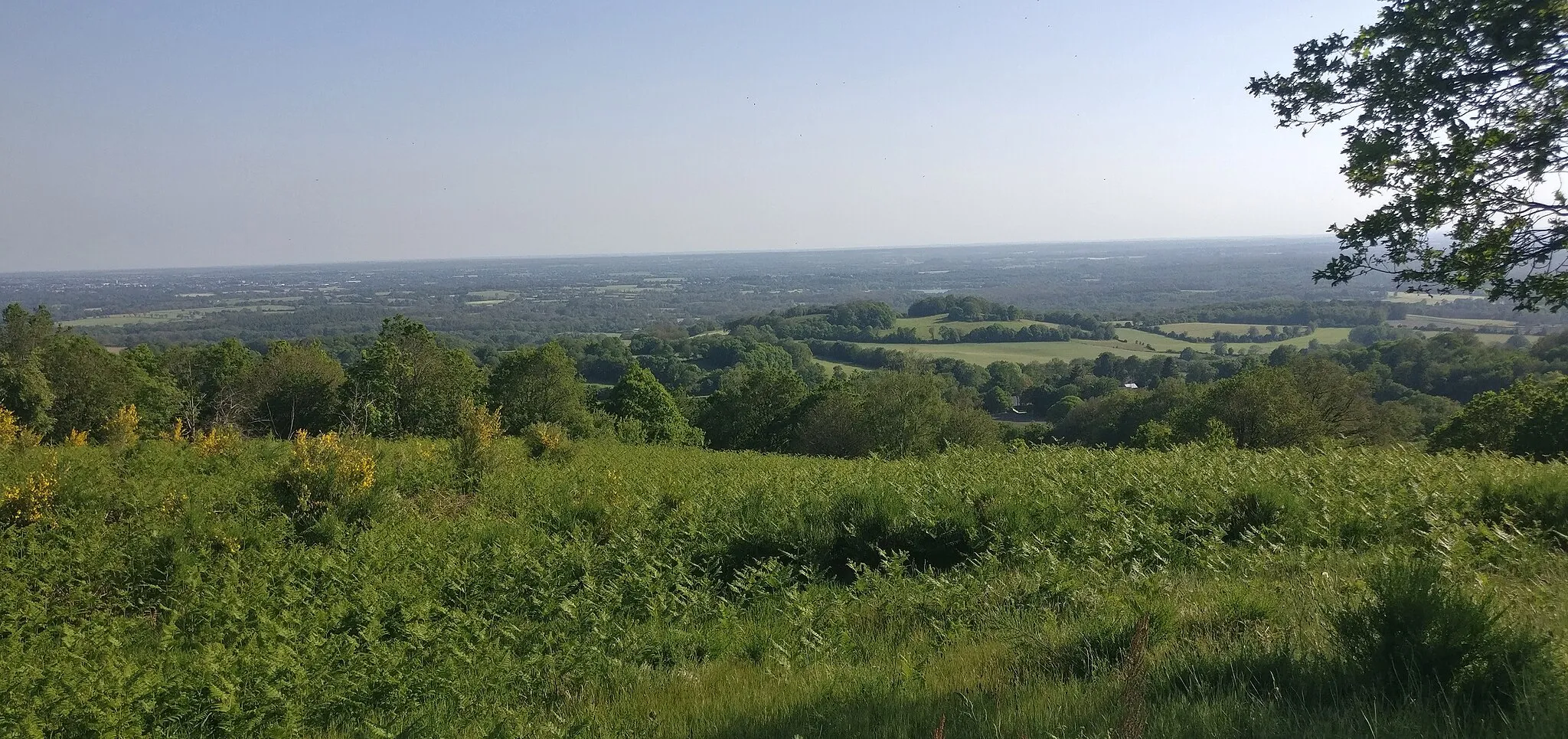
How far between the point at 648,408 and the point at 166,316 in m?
86.3

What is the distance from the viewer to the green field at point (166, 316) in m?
79.3

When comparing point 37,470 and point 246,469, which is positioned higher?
point 37,470

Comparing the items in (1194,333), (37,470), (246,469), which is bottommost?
(1194,333)

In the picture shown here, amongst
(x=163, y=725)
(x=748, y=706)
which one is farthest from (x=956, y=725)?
(x=163, y=725)

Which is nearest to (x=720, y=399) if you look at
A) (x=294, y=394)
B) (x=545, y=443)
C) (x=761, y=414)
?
(x=761, y=414)

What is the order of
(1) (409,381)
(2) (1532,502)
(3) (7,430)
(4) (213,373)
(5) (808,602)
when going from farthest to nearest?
(4) (213,373)
(1) (409,381)
(3) (7,430)
(2) (1532,502)
(5) (808,602)

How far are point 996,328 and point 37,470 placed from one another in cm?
9279

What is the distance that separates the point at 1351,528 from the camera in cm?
682

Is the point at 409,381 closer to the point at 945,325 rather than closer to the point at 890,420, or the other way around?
the point at 890,420

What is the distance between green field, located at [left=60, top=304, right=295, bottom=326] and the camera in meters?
79.3

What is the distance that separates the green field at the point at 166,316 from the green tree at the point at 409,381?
6294 cm

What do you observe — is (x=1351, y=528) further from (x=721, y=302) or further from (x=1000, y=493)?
(x=721, y=302)

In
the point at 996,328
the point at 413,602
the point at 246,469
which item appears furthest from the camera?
the point at 996,328

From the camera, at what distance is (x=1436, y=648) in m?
3.14
